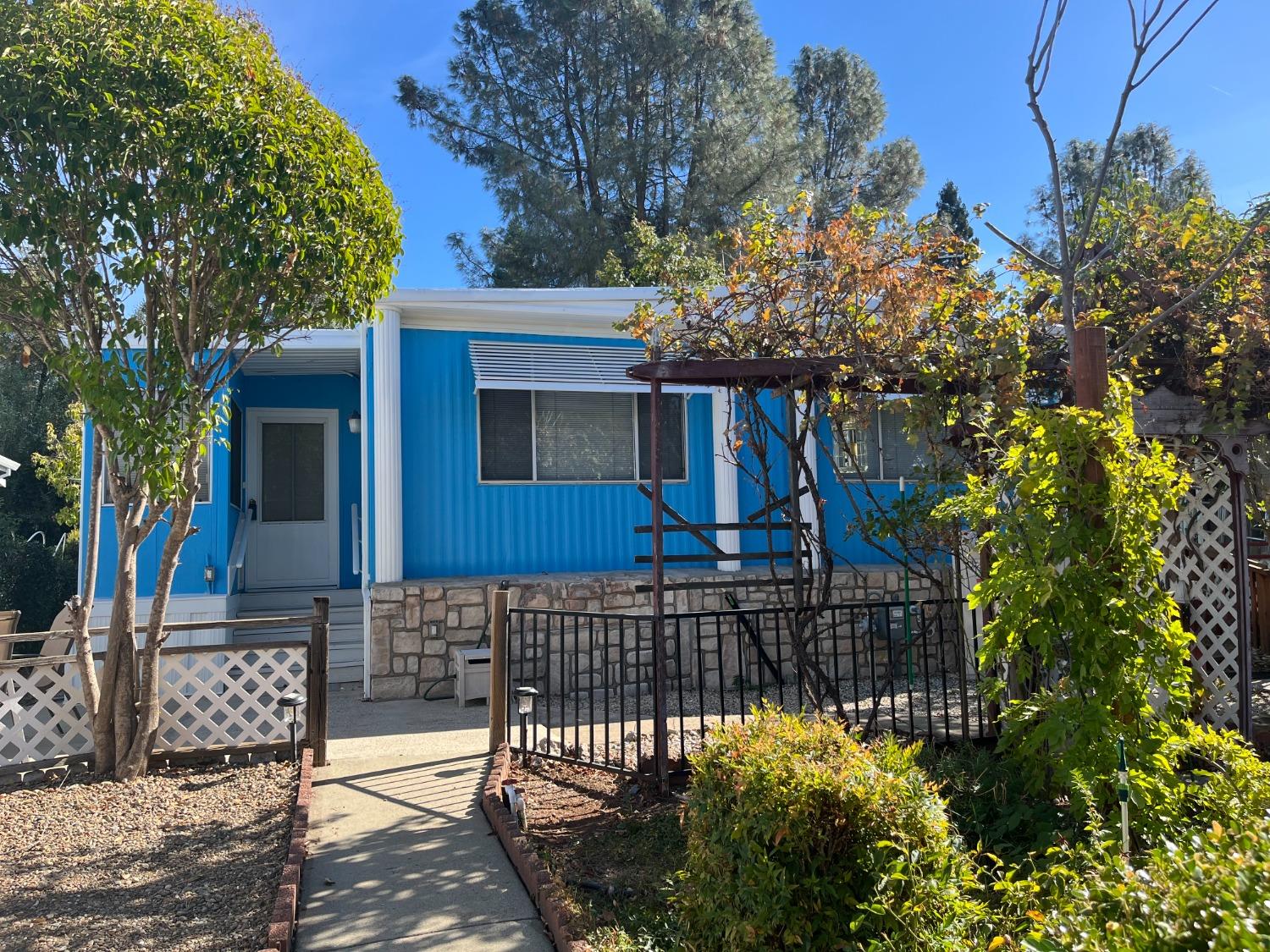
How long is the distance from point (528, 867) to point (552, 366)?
6291 mm

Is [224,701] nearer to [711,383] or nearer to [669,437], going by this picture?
[711,383]

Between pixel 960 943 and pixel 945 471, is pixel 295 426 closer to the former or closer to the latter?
pixel 945 471

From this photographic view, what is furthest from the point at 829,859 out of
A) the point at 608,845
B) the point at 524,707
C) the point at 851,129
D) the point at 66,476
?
the point at 851,129

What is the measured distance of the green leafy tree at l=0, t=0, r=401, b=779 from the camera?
5.13m

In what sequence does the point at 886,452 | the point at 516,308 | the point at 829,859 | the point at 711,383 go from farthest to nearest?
the point at 886,452, the point at 516,308, the point at 711,383, the point at 829,859

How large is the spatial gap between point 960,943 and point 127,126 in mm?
5528

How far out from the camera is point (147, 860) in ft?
14.6

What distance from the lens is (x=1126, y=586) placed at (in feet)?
11.5

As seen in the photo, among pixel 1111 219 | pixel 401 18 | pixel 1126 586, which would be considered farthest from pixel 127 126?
pixel 401 18

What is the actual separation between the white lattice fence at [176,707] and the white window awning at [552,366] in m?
3.75

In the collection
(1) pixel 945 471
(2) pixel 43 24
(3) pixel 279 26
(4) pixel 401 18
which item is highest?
(4) pixel 401 18

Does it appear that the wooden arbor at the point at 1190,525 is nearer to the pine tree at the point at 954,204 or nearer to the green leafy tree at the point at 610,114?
the green leafy tree at the point at 610,114

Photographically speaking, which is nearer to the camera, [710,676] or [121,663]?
[121,663]

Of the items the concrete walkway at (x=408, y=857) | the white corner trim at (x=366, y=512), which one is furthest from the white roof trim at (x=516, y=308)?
the concrete walkway at (x=408, y=857)
